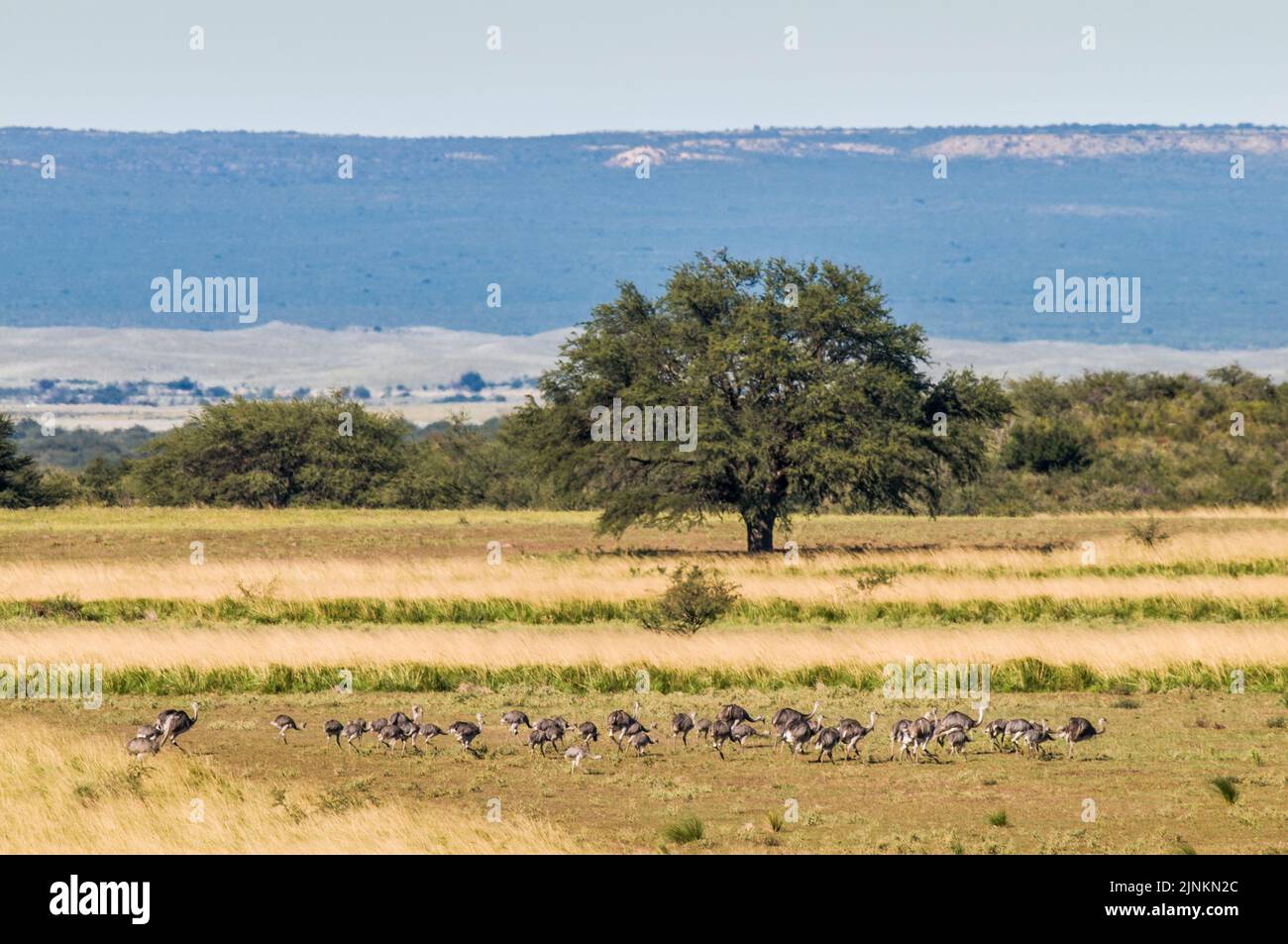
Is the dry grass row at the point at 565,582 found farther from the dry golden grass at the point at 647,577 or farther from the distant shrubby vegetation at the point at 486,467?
the distant shrubby vegetation at the point at 486,467

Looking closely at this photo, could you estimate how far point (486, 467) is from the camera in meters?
86.3

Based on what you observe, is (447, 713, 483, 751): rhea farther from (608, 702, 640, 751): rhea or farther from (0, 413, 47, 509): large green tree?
(0, 413, 47, 509): large green tree

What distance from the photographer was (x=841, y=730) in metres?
21.0

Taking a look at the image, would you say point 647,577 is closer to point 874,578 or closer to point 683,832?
point 874,578

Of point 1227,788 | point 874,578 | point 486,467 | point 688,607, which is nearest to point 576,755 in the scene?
point 1227,788

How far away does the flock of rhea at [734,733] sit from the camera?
20.9 metres

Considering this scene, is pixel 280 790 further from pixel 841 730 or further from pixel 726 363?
pixel 726 363

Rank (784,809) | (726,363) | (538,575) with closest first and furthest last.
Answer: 1. (784,809)
2. (538,575)
3. (726,363)

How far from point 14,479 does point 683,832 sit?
2455 inches

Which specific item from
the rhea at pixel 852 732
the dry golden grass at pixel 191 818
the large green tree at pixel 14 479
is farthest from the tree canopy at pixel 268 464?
the dry golden grass at pixel 191 818

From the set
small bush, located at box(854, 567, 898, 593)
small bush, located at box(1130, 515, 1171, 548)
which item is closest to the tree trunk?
small bush, located at box(854, 567, 898, 593)
